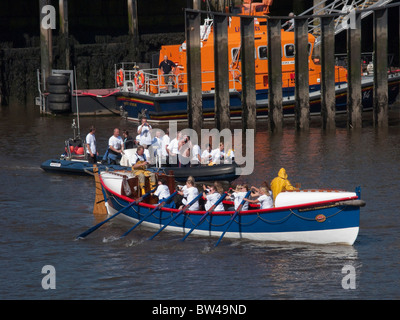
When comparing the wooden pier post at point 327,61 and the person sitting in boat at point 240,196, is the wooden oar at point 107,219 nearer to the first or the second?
the person sitting in boat at point 240,196

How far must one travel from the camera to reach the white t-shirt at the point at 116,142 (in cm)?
2269

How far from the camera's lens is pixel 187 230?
17016 mm

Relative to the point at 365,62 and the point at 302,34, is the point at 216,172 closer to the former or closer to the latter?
the point at 302,34

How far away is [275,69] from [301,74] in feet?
2.89

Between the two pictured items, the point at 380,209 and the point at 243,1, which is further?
the point at 243,1

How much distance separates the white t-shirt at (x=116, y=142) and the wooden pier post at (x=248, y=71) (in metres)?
5.96

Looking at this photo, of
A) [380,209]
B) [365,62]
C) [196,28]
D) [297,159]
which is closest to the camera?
[380,209]

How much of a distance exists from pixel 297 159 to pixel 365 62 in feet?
40.3

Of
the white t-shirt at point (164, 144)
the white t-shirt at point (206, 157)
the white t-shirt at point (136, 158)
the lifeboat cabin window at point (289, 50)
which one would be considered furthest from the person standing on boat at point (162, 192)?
the lifeboat cabin window at point (289, 50)

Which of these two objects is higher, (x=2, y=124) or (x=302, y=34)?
(x=302, y=34)

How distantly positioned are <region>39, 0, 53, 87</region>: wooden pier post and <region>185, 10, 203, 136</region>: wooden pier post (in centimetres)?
881
